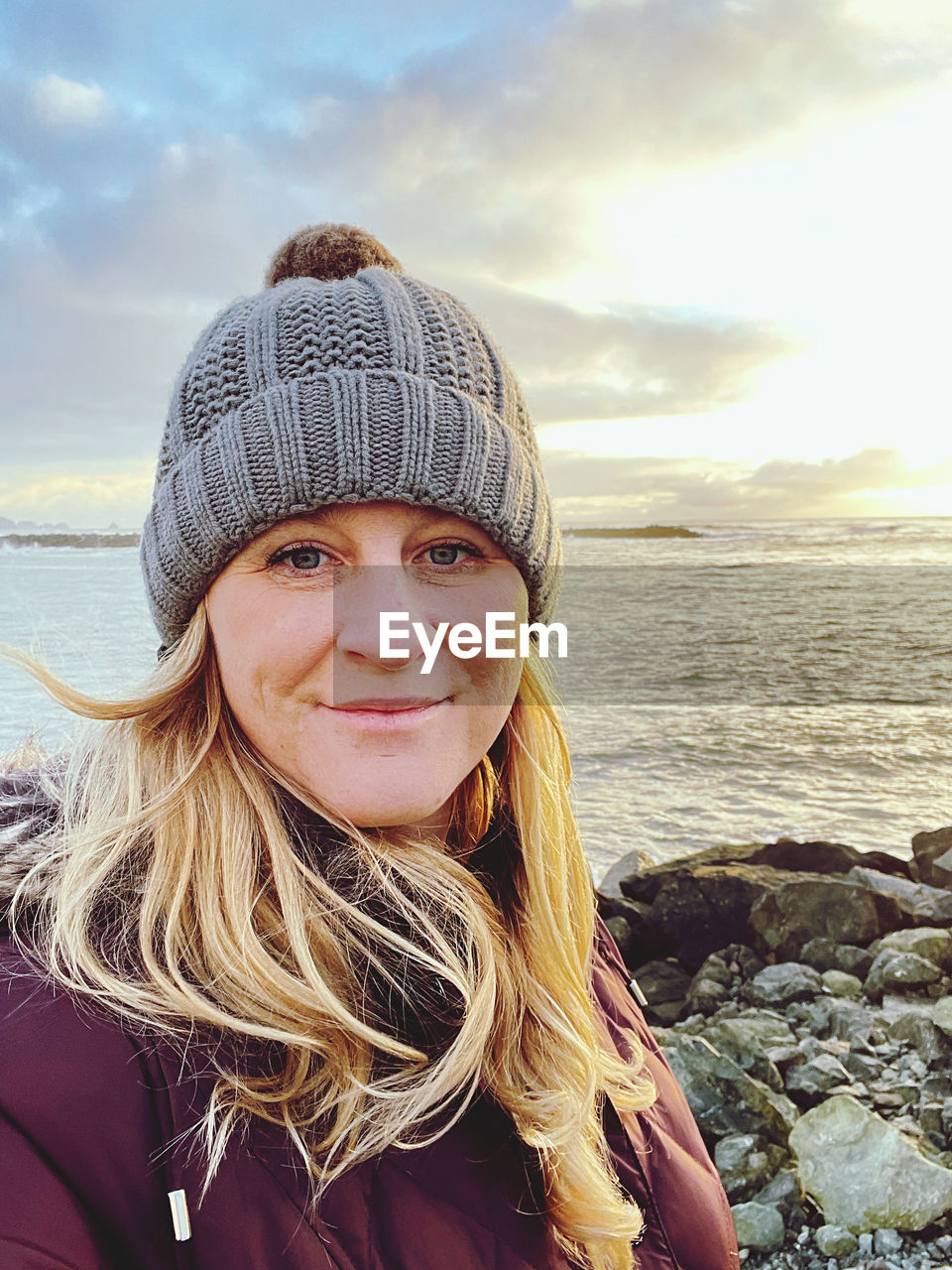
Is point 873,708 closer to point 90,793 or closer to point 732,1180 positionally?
point 732,1180

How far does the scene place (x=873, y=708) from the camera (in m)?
10.1

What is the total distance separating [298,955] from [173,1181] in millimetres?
321

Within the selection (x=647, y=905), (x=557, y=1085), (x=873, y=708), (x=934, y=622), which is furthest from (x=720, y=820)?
(x=934, y=622)

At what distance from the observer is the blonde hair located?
1.27m

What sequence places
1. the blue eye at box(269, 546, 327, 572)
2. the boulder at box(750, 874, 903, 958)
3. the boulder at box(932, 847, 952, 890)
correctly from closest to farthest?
the blue eye at box(269, 546, 327, 572) → the boulder at box(750, 874, 903, 958) → the boulder at box(932, 847, 952, 890)

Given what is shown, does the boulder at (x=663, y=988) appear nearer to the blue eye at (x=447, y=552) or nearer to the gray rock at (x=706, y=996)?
the gray rock at (x=706, y=996)

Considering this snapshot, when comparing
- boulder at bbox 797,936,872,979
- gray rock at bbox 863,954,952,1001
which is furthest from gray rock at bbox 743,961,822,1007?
gray rock at bbox 863,954,952,1001

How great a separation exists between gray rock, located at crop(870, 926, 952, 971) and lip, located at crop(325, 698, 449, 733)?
3905 mm

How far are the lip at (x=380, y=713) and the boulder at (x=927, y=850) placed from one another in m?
5.05

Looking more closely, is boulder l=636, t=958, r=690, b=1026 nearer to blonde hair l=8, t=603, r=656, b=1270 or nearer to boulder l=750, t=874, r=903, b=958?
boulder l=750, t=874, r=903, b=958

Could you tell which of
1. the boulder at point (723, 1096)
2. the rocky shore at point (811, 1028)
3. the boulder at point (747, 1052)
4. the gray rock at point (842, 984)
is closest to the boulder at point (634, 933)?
the rocky shore at point (811, 1028)

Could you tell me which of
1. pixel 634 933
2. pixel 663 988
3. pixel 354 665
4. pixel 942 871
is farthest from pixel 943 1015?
pixel 354 665

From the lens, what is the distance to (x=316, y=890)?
1.43m

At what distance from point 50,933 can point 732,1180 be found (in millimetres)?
2469
